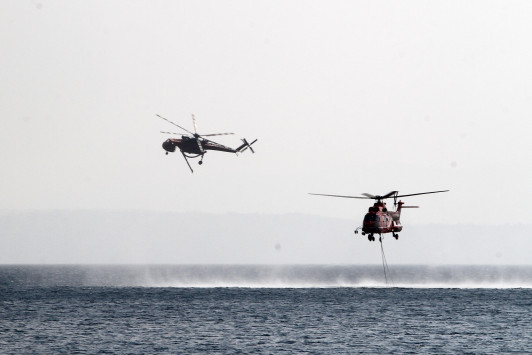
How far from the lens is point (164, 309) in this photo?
10988cm

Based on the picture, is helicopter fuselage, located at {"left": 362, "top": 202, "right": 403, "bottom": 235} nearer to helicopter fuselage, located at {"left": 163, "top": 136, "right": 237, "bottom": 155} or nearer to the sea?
the sea

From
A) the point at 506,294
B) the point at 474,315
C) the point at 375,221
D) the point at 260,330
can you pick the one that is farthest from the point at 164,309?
the point at 506,294

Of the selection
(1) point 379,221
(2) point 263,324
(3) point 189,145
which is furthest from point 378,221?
(3) point 189,145

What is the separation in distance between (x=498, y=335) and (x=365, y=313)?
24.1 m

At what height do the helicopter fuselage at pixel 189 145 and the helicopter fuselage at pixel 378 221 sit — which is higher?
the helicopter fuselage at pixel 189 145

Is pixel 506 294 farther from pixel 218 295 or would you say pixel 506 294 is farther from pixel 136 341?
pixel 136 341

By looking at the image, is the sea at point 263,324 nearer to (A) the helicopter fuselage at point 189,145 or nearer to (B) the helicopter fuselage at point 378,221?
(B) the helicopter fuselage at point 378,221

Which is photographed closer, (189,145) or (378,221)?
(378,221)

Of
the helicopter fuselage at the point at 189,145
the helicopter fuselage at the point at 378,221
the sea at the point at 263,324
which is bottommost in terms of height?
the sea at the point at 263,324

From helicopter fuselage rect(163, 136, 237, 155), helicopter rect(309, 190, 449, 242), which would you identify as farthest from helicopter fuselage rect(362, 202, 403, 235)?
helicopter fuselage rect(163, 136, 237, 155)

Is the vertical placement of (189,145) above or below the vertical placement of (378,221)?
above

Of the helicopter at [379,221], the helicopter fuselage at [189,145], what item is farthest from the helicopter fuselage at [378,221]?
the helicopter fuselage at [189,145]

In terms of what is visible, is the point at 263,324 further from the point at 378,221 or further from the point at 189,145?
the point at 189,145

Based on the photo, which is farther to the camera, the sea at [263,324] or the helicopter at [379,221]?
the helicopter at [379,221]
